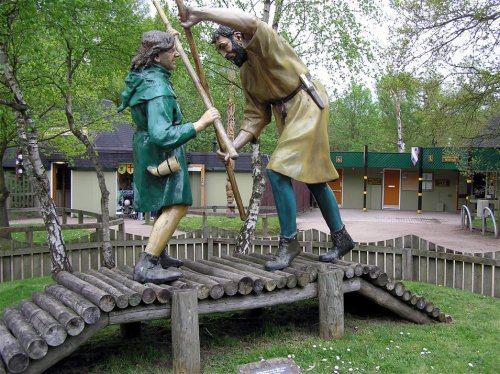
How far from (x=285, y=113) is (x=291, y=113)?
3.4 inches

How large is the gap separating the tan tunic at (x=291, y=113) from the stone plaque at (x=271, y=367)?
1514 mm

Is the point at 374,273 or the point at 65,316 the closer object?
the point at 65,316

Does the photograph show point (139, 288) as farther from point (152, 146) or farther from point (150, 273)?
point (152, 146)

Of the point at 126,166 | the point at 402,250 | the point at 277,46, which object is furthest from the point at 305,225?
the point at 277,46

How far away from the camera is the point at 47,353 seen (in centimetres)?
328

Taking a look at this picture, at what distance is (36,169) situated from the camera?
23.0 feet

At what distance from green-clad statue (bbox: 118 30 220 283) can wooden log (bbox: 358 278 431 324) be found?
1.89m

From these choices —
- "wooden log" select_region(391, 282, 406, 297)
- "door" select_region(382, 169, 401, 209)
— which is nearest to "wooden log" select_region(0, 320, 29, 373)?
"wooden log" select_region(391, 282, 406, 297)

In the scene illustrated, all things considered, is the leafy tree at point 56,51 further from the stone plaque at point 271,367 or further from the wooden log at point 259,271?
the stone plaque at point 271,367

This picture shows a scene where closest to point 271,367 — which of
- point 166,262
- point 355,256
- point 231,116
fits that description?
point 166,262

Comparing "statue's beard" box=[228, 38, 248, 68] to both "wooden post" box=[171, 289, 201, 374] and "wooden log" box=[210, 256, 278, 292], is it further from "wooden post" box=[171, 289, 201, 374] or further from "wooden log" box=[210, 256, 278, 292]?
"wooden post" box=[171, 289, 201, 374]

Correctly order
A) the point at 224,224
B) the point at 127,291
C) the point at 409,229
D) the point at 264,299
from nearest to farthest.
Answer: the point at 127,291, the point at 264,299, the point at 224,224, the point at 409,229

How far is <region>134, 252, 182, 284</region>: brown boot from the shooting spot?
13.2ft

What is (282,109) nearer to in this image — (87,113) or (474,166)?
(87,113)
